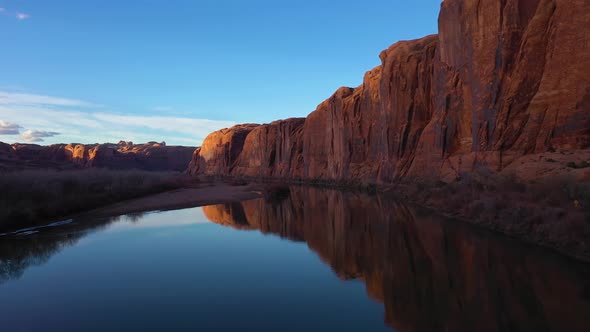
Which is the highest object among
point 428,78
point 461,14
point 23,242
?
point 461,14

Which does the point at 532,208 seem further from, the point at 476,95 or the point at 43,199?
the point at 43,199

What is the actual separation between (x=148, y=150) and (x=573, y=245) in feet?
538

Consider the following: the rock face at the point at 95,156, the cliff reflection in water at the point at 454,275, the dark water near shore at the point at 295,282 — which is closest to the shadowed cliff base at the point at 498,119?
the cliff reflection in water at the point at 454,275

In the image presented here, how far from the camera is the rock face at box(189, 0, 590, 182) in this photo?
62.1 feet

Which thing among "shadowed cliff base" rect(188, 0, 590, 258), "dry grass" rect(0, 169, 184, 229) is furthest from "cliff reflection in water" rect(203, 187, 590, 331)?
"dry grass" rect(0, 169, 184, 229)

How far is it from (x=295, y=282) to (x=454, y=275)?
177 inches

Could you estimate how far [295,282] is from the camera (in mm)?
9609

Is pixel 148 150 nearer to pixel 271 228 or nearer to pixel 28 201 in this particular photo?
pixel 28 201

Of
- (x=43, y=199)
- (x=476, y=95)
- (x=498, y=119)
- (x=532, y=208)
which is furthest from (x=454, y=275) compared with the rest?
(x=43, y=199)

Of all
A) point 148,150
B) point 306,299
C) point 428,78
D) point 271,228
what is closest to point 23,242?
point 271,228

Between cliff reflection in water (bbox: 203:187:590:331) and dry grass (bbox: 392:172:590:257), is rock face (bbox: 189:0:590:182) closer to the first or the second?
dry grass (bbox: 392:172:590:257)

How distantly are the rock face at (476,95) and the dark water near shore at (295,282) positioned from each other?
9.98 metres

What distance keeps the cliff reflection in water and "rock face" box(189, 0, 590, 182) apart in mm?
9923

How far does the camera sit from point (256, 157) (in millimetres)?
95188
